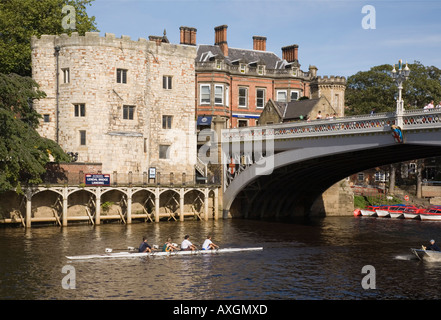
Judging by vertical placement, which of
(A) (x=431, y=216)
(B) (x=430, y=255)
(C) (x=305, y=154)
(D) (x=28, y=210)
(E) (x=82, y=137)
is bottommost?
(A) (x=431, y=216)

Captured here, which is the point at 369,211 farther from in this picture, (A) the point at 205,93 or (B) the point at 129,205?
(B) the point at 129,205

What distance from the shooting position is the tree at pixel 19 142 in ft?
147

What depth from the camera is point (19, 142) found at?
4594 centimetres

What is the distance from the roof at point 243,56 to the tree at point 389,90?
48.2ft

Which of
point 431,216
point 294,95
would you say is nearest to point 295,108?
point 294,95

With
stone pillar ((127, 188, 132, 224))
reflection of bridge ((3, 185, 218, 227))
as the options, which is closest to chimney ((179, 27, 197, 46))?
reflection of bridge ((3, 185, 218, 227))

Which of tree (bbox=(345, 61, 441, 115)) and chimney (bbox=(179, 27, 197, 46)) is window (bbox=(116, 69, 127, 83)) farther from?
tree (bbox=(345, 61, 441, 115))

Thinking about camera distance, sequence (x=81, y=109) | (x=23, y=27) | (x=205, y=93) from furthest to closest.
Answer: (x=205, y=93) < (x=23, y=27) < (x=81, y=109)

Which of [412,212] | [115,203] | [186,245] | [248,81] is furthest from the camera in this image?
[248,81]

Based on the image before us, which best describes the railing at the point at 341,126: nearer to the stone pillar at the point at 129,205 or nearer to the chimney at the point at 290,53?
the stone pillar at the point at 129,205

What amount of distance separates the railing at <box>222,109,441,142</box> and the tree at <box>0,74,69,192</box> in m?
16.8

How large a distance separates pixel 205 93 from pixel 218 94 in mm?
1580
